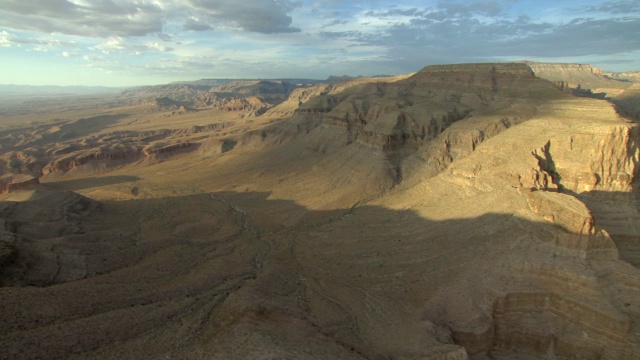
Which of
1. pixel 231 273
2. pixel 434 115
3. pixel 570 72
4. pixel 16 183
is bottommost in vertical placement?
pixel 231 273

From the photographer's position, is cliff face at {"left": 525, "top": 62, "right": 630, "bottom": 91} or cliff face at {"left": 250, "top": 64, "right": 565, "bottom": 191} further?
cliff face at {"left": 525, "top": 62, "right": 630, "bottom": 91}

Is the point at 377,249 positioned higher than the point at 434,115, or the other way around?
the point at 434,115

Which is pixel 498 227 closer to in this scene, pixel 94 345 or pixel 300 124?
pixel 94 345

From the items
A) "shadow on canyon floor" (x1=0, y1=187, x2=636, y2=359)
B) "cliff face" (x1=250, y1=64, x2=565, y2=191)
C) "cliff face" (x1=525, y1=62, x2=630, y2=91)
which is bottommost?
"shadow on canyon floor" (x1=0, y1=187, x2=636, y2=359)

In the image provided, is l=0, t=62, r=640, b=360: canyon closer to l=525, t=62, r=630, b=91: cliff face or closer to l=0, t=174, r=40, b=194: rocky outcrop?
l=0, t=174, r=40, b=194: rocky outcrop

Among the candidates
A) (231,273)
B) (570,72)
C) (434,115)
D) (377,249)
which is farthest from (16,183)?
(570,72)

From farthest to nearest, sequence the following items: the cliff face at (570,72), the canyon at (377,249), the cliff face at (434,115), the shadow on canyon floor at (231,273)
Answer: the cliff face at (570,72)
the cliff face at (434,115)
the canyon at (377,249)
the shadow on canyon floor at (231,273)

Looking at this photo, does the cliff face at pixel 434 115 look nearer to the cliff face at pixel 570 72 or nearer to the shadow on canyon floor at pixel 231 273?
the shadow on canyon floor at pixel 231 273

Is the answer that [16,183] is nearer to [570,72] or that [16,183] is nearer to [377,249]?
[377,249]

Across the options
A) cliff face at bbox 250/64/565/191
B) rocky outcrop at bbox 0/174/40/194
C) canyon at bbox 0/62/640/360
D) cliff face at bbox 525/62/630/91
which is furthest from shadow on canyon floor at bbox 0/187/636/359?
cliff face at bbox 525/62/630/91

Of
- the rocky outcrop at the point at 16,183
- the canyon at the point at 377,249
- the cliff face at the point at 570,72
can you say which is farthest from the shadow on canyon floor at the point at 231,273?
the cliff face at the point at 570,72
